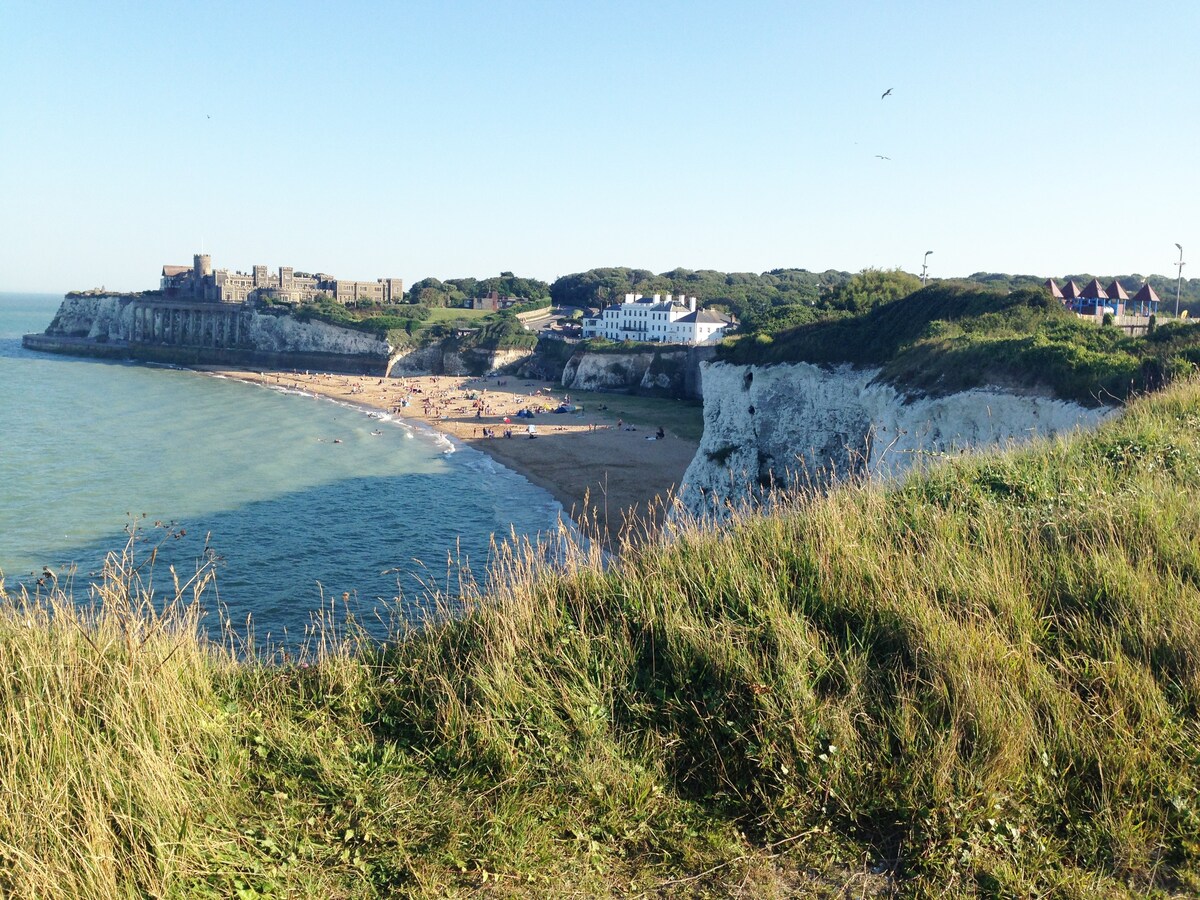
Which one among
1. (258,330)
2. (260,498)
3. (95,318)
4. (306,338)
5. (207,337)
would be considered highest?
(95,318)

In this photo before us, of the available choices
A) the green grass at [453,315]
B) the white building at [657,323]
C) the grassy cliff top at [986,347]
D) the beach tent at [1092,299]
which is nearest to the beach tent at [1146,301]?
the beach tent at [1092,299]

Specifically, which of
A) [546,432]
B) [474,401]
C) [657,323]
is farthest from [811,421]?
[657,323]

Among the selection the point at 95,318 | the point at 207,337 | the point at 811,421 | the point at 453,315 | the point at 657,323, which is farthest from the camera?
the point at 95,318

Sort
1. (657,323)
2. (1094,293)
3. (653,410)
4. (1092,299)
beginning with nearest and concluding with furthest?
(1092,299) < (1094,293) < (653,410) < (657,323)

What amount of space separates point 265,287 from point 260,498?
9617 centimetres

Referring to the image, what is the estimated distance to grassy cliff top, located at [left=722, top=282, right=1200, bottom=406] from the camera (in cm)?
1648

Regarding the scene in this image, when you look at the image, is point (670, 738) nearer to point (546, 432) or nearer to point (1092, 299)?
point (546, 432)

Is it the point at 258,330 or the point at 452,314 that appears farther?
the point at 452,314

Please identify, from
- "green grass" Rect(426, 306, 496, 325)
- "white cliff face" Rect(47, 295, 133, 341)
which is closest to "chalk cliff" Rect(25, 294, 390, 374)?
"white cliff face" Rect(47, 295, 133, 341)

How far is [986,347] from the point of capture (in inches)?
794

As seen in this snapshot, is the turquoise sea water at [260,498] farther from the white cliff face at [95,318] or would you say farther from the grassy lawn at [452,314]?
the white cliff face at [95,318]

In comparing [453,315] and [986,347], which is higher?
[453,315]

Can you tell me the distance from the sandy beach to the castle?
33600 millimetres

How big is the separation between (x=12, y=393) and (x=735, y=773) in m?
70.6
